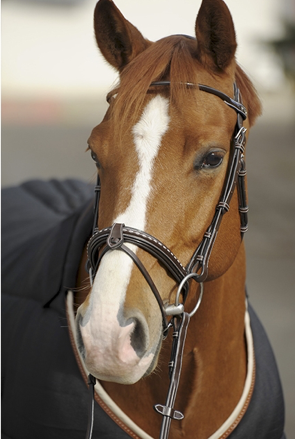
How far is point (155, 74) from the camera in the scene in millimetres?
1387

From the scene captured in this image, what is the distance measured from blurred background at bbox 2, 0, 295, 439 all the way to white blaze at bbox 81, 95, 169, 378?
0.35m

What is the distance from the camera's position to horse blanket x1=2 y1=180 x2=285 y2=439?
5.51 feet

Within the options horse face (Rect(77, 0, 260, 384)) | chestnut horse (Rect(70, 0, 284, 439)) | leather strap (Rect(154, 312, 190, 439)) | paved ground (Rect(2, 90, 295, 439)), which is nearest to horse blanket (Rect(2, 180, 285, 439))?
chestnut horse (Rect(70, 0, 284, 439))

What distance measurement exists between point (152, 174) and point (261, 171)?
8554mm

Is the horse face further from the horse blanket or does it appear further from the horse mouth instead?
the horse blanket

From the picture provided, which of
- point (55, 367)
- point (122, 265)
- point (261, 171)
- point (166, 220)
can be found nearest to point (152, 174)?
point (166, 220)

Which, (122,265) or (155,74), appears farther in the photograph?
(155,74)

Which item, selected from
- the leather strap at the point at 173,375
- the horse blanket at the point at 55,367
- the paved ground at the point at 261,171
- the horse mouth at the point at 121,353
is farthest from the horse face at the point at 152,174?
the paved ground at the point at 261,171

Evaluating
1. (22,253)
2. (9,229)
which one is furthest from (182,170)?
(9,229)

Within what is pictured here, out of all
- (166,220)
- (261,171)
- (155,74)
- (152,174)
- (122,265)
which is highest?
(261,171)

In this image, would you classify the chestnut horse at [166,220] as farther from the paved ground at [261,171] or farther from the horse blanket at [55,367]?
the paved ground at [261,171]

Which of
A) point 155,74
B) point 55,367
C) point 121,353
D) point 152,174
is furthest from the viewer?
point 55,367

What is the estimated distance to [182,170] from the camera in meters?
1.29

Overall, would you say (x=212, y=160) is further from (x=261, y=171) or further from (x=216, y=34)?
(x=261, y=171)
